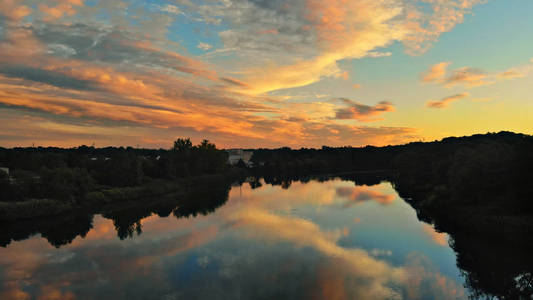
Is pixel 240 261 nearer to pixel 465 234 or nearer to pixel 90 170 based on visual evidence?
pixel 465 234

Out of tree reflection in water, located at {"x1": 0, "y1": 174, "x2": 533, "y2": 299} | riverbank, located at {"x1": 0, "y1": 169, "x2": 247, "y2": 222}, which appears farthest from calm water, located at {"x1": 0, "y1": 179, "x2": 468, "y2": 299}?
riverbank, located at {"x1": 0, "y1": 169, "x2": 247, "y2": 222}

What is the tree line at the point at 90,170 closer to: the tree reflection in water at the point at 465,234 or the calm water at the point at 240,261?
the tree reflection in water at the point at 465,234

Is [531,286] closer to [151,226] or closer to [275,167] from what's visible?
[151,226]

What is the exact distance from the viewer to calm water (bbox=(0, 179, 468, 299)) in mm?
24141

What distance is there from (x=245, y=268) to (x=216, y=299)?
6.48 meters

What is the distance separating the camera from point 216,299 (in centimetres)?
2269

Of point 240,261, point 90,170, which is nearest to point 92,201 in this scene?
point 90,170

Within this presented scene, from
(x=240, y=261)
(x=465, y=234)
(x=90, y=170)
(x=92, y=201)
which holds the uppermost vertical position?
(x=90, y=170)

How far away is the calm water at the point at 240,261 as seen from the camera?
24.1 metres

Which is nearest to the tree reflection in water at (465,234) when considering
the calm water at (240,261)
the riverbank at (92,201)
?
the calm water at (240,261)

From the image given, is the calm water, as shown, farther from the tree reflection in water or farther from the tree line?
the tree line

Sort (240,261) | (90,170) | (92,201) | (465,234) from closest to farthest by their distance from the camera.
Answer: (240,261) < (465,234) < (92,201) < (90,170)

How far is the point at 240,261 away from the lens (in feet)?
102

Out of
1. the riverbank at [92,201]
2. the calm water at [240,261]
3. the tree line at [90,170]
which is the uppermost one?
the tree line at [90,170]
